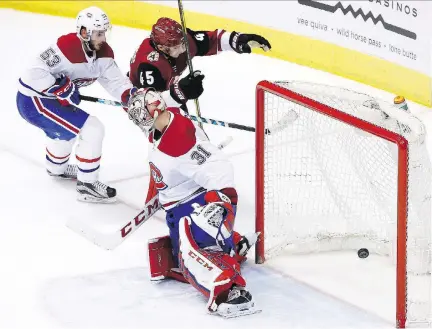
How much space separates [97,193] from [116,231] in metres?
0.93

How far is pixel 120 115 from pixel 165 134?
2322 millimetres

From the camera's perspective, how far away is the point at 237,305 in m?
4.09

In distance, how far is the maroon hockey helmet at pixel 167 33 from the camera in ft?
16.5

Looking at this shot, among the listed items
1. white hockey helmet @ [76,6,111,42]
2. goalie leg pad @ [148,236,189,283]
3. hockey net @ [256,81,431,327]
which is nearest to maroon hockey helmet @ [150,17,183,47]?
white hockey helmet @ [76,6,111,42]

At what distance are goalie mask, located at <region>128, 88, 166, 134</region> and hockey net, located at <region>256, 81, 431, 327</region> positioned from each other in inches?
17.4

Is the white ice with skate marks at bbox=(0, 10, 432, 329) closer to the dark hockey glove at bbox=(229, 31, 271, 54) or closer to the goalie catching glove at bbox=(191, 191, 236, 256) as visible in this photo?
the goalie catching glove at bbox=(191, 191, 236, 256)

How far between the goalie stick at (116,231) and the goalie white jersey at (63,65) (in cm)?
93

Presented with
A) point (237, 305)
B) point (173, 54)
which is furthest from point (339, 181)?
point (173, 54)

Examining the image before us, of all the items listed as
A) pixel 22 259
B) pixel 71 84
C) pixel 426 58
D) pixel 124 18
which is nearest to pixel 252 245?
pixel 22 259

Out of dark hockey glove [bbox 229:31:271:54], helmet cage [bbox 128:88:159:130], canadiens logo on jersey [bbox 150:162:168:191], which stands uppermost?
dark hockey glove [bbox 229:31:271:54]

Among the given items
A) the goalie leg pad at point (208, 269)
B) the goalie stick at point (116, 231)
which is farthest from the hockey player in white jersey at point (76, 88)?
the goalie leg pad at point (208, 269)

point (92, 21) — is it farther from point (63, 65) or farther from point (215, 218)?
point (215, 218)

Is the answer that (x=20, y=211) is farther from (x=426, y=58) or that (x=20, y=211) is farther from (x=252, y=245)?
(x=426, y=58)

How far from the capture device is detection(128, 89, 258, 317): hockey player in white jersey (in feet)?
13.5
